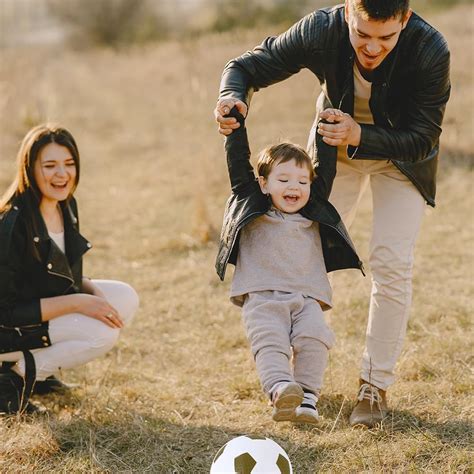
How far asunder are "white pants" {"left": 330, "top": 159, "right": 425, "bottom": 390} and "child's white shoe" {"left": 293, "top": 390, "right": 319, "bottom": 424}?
61cm

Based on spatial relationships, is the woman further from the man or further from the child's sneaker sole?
the child's sneaker sole

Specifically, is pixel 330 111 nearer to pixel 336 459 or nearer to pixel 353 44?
pixel 353 44

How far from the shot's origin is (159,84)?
1487 centimetres

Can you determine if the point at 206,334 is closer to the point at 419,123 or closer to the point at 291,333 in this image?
the point at 291,333

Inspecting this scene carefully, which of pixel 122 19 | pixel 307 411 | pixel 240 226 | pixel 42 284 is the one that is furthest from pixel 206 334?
pixel 122 19

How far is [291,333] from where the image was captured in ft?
11.0

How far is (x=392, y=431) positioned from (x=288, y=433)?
0.50 m

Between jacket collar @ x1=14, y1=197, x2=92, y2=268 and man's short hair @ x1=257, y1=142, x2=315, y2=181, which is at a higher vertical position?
man's short hair @ x1=257, y1=142, x2=315, y2=181

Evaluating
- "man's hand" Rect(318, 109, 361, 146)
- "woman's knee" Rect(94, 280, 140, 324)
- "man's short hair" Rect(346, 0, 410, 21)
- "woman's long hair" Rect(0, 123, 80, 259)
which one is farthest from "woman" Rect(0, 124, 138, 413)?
"man's short hair" Rect(346, 0, 410, 21)

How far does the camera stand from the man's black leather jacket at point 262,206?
3401 mm

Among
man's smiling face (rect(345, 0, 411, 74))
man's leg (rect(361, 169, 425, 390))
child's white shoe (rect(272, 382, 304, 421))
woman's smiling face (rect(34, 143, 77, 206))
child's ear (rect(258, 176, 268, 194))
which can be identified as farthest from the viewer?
woman's smiling face (rect(34, 143, 77, 206))

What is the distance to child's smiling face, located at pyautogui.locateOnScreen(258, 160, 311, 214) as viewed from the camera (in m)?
3.41

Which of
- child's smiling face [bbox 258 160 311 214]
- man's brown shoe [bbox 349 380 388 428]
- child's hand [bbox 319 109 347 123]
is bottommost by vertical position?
man's brown shoe [bbox 349 380 388 428]

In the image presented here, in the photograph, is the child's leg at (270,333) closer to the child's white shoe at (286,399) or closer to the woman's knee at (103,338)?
the child's white shoe at (286,399)
